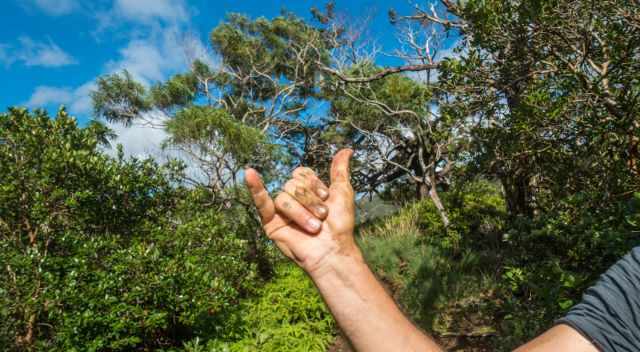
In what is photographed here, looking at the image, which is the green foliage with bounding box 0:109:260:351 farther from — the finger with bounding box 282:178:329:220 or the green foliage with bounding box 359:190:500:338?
the finger with bounding box 282:178:329:220

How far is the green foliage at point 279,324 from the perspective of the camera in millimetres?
5488

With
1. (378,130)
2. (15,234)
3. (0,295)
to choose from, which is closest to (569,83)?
(0,295)

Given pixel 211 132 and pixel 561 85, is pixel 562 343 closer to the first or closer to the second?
pixel 561 85

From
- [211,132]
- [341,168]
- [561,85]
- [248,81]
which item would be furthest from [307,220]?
[248,81]

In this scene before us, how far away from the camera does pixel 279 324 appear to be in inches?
257

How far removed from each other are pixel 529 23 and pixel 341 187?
2.77 metres

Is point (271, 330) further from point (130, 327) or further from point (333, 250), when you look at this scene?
point (333, 250)

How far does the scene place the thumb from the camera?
55.8 inches

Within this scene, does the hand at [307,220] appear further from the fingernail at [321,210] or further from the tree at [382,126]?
the tree at [382,126]

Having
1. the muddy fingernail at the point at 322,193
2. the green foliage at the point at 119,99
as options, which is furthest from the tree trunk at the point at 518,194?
the green foliage at the point at 119,99

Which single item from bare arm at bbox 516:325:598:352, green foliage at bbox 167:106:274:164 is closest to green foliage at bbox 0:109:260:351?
green foliage at bbox 167:106:274:164

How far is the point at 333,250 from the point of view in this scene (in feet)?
4.12

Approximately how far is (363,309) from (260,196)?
0.50 metres

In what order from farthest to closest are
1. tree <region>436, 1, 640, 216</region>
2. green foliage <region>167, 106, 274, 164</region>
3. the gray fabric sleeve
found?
green foliage <region>167, 106, 274, 164</region> → tree <region>436, 1, 640, 216</region> → the gray fabric sleeve
